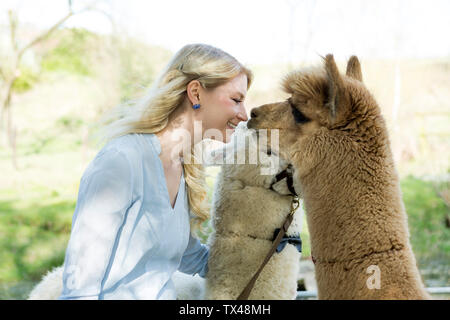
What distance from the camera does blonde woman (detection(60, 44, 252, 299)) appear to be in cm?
134

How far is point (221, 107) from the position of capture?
1.68m

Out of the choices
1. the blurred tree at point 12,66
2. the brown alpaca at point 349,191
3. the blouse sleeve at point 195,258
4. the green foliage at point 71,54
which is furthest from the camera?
the green foliage at point 71,54

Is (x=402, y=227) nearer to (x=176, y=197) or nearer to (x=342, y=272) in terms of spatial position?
(x=342, y=272)

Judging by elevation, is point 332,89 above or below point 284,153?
above

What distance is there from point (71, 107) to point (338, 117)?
883 cm

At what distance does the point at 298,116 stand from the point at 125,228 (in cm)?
74

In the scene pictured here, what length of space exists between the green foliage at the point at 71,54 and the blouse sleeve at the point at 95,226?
26.0 ft

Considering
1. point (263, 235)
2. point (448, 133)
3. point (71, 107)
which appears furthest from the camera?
point (71, 107)

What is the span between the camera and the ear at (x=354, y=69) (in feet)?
4.66

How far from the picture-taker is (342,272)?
119 cm

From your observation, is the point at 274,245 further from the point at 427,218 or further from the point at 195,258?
the point at 427,218

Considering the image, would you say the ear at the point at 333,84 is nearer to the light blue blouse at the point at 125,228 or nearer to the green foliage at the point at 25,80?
the light blue blouse at the point at 125,228

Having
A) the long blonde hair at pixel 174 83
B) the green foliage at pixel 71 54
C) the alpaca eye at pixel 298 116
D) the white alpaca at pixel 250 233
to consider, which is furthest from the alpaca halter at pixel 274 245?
the green foliage at pixel 71 54

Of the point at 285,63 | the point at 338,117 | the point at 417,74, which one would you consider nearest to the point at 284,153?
the point at 338,117
